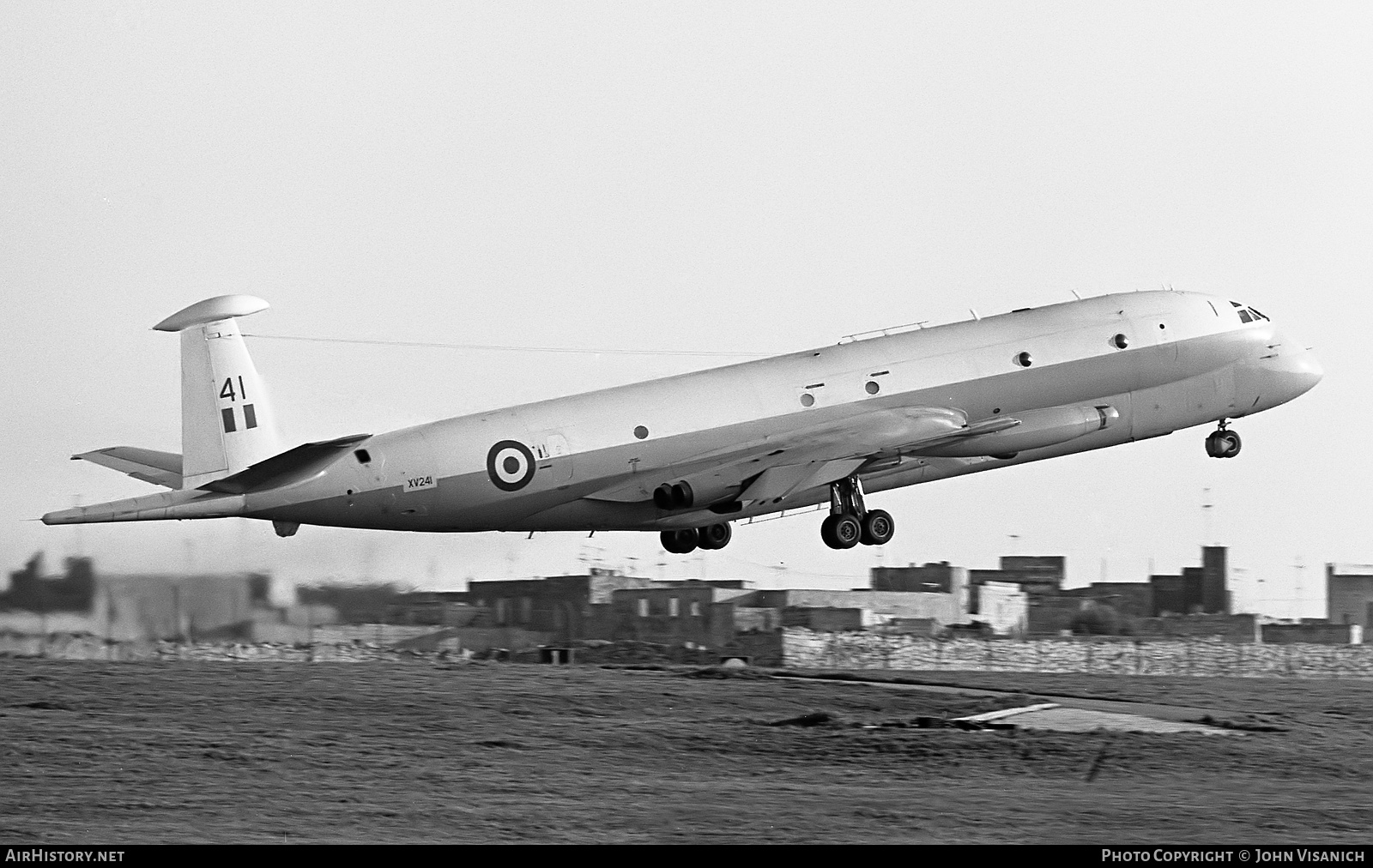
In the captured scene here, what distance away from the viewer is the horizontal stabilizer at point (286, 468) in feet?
99.5

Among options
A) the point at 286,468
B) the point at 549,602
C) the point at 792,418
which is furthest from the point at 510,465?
the point at 549,602

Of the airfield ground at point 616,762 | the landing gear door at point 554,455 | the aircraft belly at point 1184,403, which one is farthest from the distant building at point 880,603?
the landing gear door at point 554,455

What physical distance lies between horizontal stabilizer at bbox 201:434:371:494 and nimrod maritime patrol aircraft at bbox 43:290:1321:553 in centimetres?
3

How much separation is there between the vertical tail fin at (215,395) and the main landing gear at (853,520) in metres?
11.0

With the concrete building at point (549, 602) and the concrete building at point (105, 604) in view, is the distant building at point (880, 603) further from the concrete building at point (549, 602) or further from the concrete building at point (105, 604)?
the concrete building at point (105, 604)

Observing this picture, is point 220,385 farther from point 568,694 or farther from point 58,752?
point 568,694

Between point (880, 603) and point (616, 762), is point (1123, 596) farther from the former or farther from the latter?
point (616, 762)

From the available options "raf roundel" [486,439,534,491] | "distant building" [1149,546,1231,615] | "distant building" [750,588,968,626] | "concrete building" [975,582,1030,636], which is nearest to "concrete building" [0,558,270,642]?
"raf roundel" [486,439,534,491]

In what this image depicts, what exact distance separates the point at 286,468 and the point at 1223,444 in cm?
2146

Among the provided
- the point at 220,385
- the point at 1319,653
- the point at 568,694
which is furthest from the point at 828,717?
the point at 1319,653

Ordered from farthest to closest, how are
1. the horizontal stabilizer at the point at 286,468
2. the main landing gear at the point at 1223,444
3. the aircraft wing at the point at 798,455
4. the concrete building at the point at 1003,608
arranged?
the concrete building at the point at 1003,608
the main landing gear at the point at 1223,444
the aircraft wing at the point at 798,455
the horizontal stabilizer at the point at 286,468

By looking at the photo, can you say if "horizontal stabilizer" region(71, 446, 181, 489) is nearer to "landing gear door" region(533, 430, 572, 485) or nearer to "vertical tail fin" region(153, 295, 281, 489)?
"vertical tail fin" region(153, 295, 281, 489)

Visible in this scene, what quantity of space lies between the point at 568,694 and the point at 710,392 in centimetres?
719

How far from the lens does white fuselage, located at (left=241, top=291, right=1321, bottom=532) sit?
31547 mm
